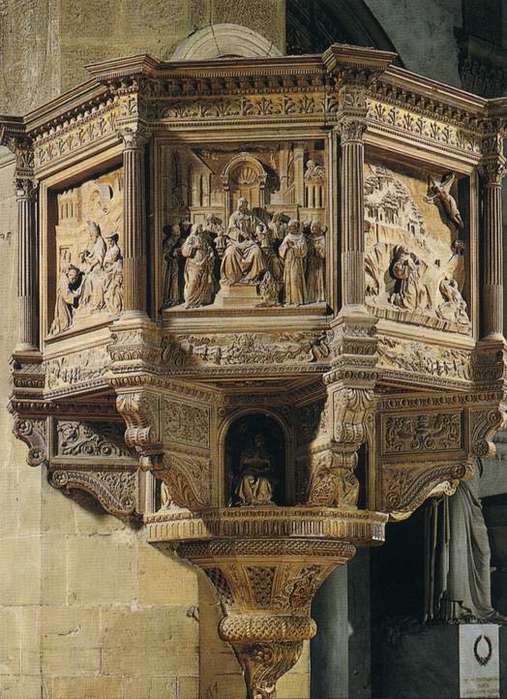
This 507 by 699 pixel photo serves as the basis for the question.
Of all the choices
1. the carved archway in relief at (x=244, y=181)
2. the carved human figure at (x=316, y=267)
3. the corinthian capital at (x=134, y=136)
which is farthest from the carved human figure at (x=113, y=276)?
the carved human figure at (x=316, y=267)

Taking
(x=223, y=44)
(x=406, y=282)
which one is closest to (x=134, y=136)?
(x=223, y=44)

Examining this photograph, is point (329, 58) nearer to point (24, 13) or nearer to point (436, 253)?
point (436, 253)

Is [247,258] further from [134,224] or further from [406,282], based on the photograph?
[406,282]

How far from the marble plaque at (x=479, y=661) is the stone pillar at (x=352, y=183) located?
18.2 ft

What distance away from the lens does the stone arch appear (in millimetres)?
8938

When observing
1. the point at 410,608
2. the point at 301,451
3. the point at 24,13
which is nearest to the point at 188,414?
the point at 301,451

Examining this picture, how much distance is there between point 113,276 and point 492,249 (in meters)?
1.87

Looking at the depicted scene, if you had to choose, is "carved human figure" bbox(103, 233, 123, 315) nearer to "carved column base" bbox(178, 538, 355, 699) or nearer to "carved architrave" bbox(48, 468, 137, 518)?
"carved architrave" bbox(48, 468, 137, 518)

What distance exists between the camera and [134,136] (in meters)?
7.96

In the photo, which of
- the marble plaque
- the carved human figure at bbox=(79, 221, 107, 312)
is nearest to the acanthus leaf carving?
the carved human figure at bbox=(79, 221, 107, 312)

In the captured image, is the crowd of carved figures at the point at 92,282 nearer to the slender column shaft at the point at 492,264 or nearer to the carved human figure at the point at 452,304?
the carved human figure at the point at 452,304

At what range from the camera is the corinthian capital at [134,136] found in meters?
7.96

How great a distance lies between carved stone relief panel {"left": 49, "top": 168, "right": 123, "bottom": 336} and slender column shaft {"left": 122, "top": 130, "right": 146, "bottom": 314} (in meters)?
0.17

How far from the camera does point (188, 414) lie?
8.20 meters
